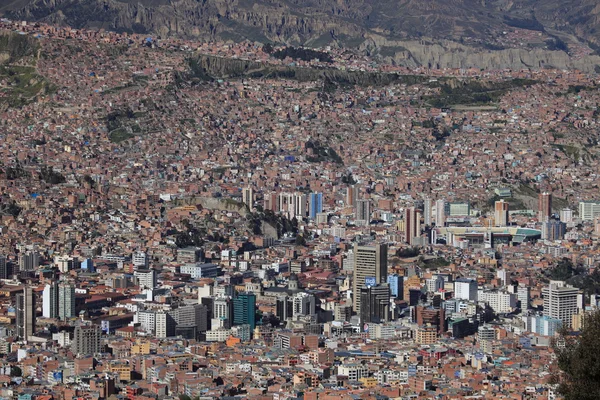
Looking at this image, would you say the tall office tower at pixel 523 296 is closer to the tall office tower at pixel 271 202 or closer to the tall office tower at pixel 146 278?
the tall office tower at pixel 146 278

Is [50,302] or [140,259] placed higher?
[140,259]

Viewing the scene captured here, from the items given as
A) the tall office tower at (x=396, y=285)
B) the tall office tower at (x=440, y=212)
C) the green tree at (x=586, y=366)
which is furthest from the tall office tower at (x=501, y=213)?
the green tree at (x=586, y=366)

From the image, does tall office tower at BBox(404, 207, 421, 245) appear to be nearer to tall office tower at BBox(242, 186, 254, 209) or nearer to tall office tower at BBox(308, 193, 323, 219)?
tall office tower at BBox(308, 193, 323, 219)

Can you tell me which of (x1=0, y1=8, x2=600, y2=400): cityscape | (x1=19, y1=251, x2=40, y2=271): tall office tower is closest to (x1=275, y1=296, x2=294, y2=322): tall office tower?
(x1=0, y1=8, x2=600, y2=400): cityscape

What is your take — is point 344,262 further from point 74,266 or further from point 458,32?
point 458,32

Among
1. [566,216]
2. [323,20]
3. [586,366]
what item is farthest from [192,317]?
[323,20]

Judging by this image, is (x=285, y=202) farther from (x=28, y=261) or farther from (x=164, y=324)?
(x=164, y=324)
